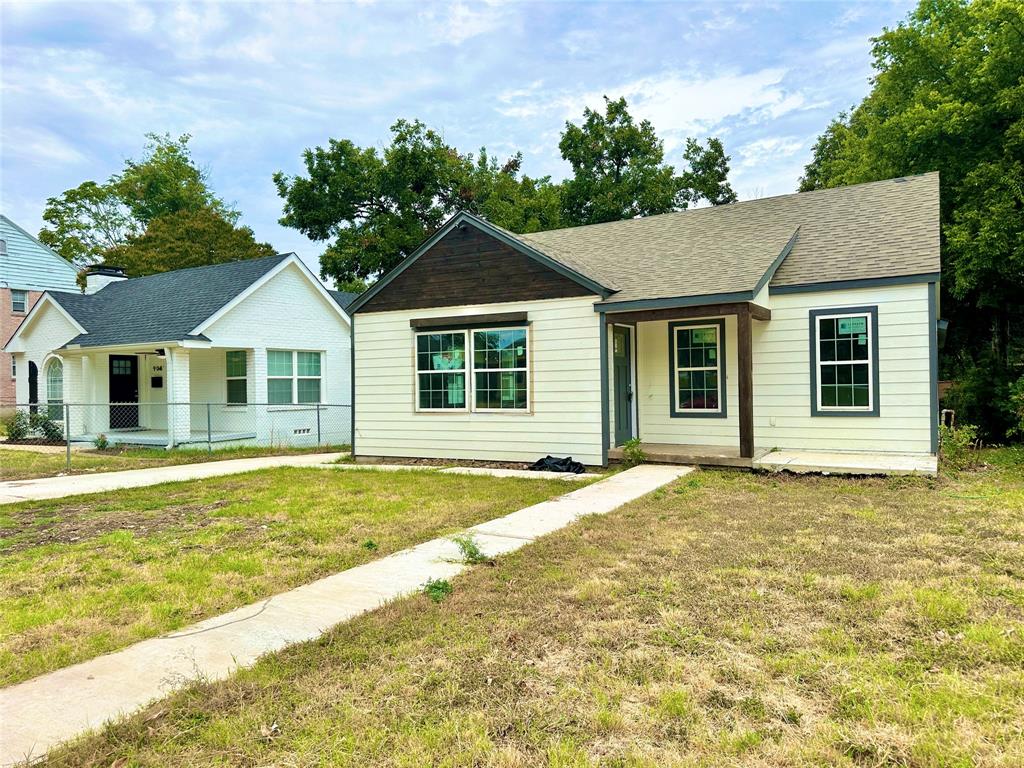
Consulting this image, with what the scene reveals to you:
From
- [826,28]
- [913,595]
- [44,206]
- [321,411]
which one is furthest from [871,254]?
[44,206]

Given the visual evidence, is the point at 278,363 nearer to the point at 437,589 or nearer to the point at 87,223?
the point at 437,589

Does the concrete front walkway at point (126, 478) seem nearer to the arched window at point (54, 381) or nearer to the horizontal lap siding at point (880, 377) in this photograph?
the horizontal lap siding at point (880, 377)

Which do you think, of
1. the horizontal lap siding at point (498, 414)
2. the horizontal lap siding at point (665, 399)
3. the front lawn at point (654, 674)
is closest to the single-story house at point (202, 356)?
the horizontal lap siding at point (498, 414)

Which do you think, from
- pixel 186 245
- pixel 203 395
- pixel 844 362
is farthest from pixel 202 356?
pixel 186 245

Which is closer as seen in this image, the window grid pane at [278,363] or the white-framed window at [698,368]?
the white-framed window at [698,368]

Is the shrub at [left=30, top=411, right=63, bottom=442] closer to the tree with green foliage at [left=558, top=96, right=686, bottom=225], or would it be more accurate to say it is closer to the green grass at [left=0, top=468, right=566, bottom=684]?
the green grass at [left=0, top=468, right=566, bottom=684]

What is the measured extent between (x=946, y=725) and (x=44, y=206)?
51.3m

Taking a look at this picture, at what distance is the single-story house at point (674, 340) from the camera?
32.7ft

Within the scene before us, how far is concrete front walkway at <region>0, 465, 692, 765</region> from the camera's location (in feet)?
9.25

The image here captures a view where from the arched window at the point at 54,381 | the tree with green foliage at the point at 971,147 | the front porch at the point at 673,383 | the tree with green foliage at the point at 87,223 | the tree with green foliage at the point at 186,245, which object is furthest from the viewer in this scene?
the tree with green foliage at the point at 87,223

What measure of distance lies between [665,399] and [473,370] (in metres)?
3.64

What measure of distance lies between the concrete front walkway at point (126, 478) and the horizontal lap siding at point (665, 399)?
6.39 meters

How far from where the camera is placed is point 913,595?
4094mm

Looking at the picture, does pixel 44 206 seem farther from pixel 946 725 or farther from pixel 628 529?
pixel 946 725
